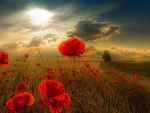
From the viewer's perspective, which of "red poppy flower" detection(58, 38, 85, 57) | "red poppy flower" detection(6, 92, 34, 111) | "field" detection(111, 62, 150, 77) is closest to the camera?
"red poppy flower" detection(6, 92, 34, 111)

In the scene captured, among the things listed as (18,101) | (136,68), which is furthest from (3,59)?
(136,68)

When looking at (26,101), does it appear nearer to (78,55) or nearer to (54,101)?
(54,101)

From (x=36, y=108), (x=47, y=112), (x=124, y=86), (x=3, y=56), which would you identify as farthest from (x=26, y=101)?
(x=124, y=86)

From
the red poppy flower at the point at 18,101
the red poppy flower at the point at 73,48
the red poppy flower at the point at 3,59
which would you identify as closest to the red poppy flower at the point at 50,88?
the red poppy flower at the point at 18,101

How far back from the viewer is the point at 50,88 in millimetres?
1478

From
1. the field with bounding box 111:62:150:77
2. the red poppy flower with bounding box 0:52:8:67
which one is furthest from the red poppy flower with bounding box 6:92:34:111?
the field with bounding box 111:62:150:77

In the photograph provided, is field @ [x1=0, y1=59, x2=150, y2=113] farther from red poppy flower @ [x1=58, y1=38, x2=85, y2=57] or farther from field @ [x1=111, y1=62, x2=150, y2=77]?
field @ [x1=111, y1=62, x2=150, y2=77]

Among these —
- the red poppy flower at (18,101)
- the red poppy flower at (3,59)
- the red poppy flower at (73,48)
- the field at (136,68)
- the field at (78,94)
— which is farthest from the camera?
the field at (136,68)

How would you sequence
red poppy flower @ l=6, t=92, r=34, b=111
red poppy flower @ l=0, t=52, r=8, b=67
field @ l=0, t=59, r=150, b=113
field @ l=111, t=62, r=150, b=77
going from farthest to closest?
1. field @ l=111, t=62, r=150, b=77
2. red poppy flower @ l=0, t=52, r=8, b=67
3. field @ l=0, t=59, r=150, b=113
4. red poppy flower @ l=6, t=92, r=34, b=111

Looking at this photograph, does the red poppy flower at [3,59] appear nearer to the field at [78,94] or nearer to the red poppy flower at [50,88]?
the field at [78,94]

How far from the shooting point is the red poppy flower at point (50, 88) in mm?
1470

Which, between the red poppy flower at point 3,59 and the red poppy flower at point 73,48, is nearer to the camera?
the red poppy flower at point 73,48

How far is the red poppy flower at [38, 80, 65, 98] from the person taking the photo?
1.47 m

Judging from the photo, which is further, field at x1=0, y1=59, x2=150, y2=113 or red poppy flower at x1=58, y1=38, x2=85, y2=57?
field at x1=0, y1=59, x2=150, y2=113
